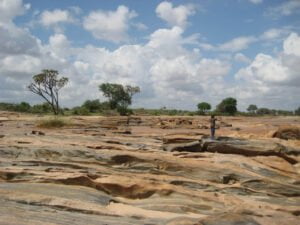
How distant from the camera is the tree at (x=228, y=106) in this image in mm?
103806

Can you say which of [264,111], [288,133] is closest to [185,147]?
[288,133]

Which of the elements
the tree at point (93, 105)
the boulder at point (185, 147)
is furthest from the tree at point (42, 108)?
the boulder at point (185, 147)

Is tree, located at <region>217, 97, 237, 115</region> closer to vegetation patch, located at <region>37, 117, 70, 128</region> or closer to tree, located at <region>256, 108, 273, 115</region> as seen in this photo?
tree, located at <region>256, 108, 273, 115</region>

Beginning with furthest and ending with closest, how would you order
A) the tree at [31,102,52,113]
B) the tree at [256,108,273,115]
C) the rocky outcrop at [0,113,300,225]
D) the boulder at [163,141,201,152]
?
the tree at [256,108,273,115], the tree at [31,102,52,113], the boulder at [163,141,201,152], the rocky outcrop at [0,113,300,225]

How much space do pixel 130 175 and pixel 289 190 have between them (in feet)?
22.0

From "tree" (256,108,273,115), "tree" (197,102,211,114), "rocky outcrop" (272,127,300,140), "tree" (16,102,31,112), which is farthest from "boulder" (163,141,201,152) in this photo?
"tree" (256,108,273,115)

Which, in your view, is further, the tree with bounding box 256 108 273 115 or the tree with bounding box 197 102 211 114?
the tree with bounding box 256 108 273 115

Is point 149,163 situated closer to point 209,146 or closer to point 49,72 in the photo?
point 209,146

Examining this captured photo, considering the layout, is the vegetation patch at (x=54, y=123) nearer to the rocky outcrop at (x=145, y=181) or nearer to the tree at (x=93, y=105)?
the rocky outcrop at (x=145, y=181)

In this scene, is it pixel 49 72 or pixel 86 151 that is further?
pixel 49 72

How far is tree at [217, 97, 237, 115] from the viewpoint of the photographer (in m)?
104

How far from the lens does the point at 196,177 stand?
1739cm

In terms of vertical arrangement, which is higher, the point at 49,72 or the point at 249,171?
the point at 49,72

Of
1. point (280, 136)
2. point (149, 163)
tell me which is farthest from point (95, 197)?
point (280, 136)
